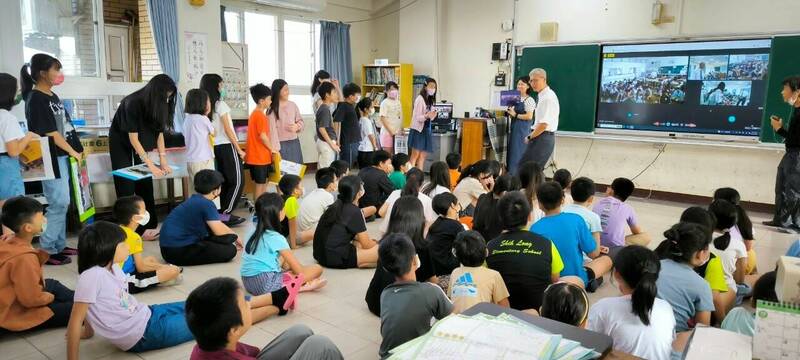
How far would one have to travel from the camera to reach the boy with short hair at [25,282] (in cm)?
251

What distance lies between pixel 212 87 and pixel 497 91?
14.3 ft

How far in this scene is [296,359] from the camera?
5.89 feet

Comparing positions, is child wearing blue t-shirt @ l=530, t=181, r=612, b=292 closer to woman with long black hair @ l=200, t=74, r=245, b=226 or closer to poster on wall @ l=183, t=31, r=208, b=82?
woman with long black hair @ l=200, t=74, r=245, b=226

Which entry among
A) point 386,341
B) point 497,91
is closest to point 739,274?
point 386,341

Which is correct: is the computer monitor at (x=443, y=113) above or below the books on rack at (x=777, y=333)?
above

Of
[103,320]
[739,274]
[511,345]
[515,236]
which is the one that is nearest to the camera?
[511,345]

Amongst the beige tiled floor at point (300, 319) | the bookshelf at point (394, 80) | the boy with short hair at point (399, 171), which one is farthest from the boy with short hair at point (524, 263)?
the bookshelf at point (394, 80)

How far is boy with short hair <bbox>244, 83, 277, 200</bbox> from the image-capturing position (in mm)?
5051

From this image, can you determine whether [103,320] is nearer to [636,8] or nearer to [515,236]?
[515,236]

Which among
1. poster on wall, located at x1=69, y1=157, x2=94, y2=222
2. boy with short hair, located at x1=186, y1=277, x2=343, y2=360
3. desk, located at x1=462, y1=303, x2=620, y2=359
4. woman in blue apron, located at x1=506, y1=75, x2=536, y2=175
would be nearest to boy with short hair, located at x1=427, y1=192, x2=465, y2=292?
boy with short hair, located at x1=186, y1=277, x2=343, y2=360

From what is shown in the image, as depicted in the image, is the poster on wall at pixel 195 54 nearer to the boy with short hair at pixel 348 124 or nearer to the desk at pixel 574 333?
the boy with short hair at pixel 348 124

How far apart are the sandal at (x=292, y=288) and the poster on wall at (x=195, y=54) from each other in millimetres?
3738

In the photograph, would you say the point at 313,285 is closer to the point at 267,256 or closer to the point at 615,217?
the point at 267,256

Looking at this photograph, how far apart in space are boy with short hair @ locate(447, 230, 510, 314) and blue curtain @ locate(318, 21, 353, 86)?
22.3 ft
